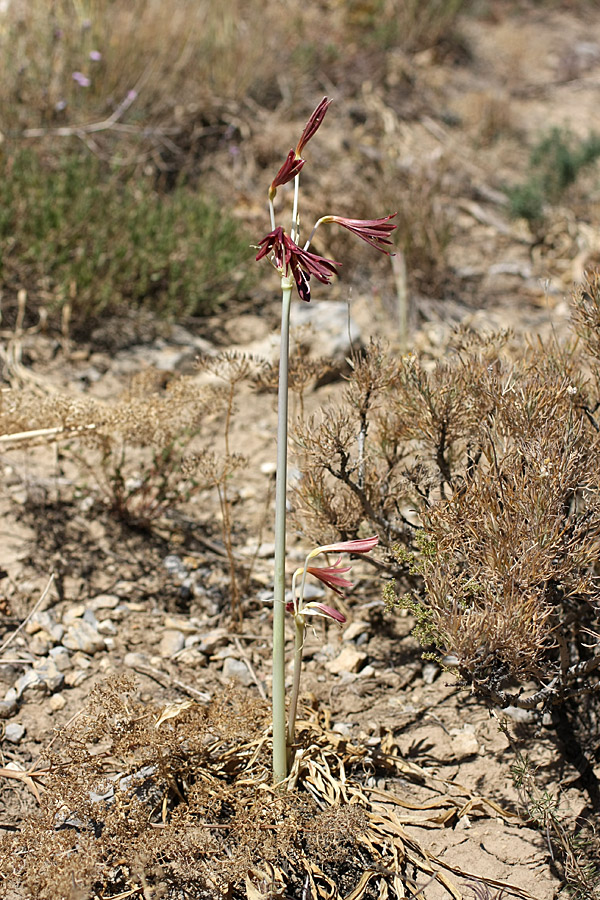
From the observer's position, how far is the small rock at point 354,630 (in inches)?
115

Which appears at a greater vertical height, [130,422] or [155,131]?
[155,131]

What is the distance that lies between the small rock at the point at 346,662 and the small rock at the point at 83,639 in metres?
0.81

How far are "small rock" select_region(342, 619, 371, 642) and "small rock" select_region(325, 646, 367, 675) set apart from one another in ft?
0.30

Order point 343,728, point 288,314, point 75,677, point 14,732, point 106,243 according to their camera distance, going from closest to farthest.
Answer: point 288,314 < point 14,732 < point 343,728 < point 75,677 < point 106,243

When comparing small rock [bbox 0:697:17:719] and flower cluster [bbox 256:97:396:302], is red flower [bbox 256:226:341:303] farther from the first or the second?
small rock [bbox 0:697:17:719]

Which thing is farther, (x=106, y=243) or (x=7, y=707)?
(x=106, y=243)

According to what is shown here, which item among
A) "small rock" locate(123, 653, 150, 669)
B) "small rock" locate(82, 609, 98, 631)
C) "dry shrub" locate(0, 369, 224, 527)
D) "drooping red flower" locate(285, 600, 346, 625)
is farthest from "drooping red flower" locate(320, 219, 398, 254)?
"small rock" locate(82, 609, 98, 631)

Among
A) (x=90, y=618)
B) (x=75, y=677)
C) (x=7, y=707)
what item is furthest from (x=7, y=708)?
(x=90, y=618)

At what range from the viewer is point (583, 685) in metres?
2.29

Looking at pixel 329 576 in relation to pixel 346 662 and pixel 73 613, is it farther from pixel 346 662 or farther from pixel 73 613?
pixel 73 613

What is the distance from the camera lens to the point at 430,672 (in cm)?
277

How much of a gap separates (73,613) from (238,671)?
66 centimetres

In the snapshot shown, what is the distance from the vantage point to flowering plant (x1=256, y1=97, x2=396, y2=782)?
1659 millimetres

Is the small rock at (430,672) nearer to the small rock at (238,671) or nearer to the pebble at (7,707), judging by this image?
the small rock at (238,671)
